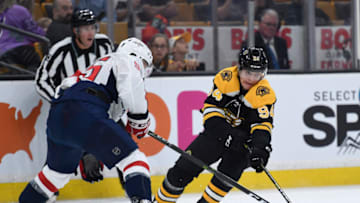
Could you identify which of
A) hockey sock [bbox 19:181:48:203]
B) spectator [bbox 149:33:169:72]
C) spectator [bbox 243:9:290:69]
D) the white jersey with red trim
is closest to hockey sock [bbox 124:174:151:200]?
the white jersey with red trim

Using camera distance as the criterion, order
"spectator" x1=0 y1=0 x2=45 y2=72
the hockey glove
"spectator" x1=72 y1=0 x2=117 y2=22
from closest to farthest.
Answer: the hockey glove < "spectator" x1=0 y1=0 x2=45 y2=72 < "spectator" x1=72 y1=0 x2=117 y2=22

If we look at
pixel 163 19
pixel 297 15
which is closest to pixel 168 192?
pixel 163 19

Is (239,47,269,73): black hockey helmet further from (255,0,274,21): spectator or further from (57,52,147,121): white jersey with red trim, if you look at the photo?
(255,0,274,21): spectator

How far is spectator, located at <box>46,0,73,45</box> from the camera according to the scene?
4.64 m

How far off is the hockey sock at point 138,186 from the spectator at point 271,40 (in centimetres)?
243

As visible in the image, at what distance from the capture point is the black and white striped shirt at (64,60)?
14.5ft

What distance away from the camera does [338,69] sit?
16.9 ft

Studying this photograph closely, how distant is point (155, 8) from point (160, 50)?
0.30 m

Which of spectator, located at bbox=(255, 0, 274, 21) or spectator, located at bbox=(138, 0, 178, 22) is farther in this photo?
spectator, located at bbox=(255, 0, 274, 21)

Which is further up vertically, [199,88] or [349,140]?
[199,88]

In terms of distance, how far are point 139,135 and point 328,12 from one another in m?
2.52

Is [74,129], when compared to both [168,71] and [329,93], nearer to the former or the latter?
[168,71]

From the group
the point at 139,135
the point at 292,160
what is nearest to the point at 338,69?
the point at 292,160

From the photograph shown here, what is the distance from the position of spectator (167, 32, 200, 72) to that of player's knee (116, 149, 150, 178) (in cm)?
203
